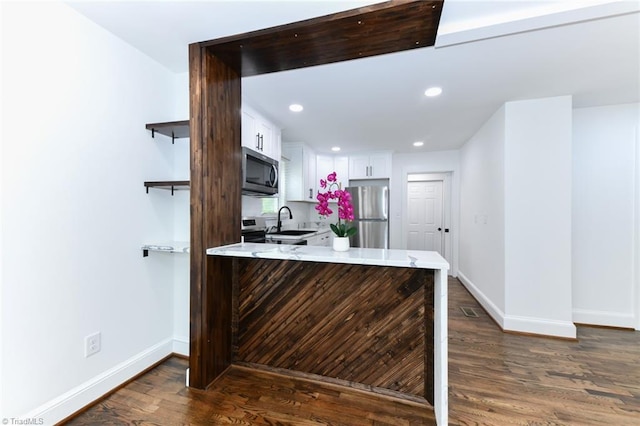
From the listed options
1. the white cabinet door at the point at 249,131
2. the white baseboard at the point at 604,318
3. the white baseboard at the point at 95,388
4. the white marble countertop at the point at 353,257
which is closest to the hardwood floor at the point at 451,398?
the white baseboard at the point at 95,388

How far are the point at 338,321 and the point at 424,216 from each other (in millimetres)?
4054

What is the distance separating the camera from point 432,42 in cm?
166

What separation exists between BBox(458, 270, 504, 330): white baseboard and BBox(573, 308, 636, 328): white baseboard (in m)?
0.83

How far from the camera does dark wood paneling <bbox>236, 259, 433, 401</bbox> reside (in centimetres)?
165

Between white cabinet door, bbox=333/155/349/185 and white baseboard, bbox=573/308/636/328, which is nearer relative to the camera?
white baseboard, bbox=573/308/636/328

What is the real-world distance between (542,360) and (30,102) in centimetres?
389

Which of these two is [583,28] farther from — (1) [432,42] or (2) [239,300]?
(2) [239,300]

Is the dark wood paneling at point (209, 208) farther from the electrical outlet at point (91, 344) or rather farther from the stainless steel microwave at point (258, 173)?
the electrical outlet at point (91, 344)

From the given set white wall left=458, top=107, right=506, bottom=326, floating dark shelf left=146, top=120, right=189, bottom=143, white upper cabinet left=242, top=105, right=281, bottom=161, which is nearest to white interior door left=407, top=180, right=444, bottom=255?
white wall left=458, top=107, right=506, bottom=326

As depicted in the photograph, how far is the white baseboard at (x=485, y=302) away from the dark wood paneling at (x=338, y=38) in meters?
2.79

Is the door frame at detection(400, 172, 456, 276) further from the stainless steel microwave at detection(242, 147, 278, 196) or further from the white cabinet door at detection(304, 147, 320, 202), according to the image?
the stainless steel microwave at detection(242, 147, 278, 196)

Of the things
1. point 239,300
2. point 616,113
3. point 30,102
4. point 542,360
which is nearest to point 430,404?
point 542,360

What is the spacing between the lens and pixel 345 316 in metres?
1.77

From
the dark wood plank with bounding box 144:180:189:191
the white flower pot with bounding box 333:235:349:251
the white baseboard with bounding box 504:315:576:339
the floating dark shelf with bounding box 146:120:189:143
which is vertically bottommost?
the white baseboard with bounding box 504:315:576:339
